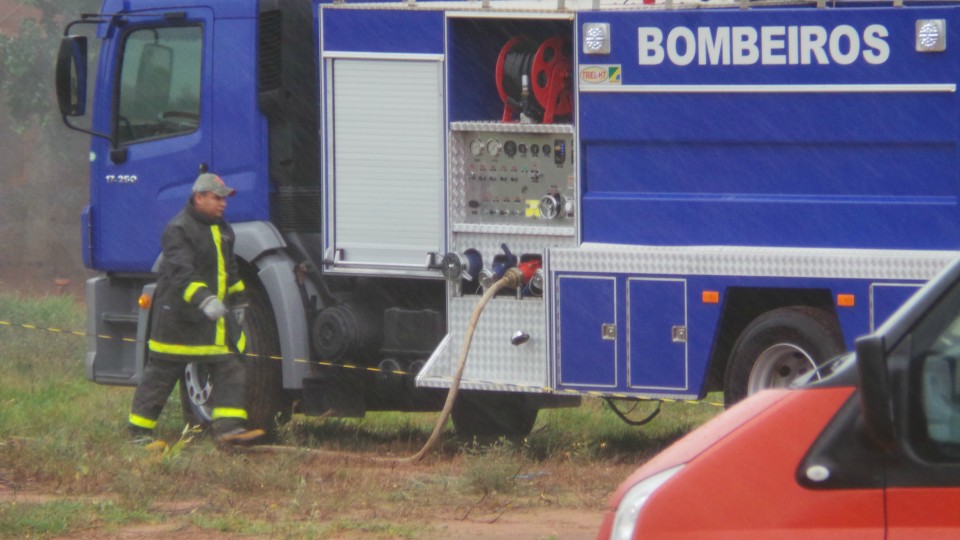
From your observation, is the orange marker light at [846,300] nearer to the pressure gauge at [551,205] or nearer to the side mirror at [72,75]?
the pressure gauge at [551,205]

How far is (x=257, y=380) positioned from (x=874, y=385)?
7321 mm

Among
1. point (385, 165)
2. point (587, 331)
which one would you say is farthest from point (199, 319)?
point (587, 331)

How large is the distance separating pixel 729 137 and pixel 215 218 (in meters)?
3.21

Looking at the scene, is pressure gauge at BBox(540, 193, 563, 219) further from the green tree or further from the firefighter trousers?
the green tree

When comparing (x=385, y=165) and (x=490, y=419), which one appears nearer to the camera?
(x=385, y=165)

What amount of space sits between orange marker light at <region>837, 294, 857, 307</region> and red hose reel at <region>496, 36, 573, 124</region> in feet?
6.48

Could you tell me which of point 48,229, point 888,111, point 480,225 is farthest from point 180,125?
point 48,229

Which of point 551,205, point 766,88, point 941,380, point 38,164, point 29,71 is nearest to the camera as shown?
point 941,380

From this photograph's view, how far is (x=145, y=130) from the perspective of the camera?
10.7 meters

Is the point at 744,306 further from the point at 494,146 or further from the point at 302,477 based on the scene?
the point at 302,477

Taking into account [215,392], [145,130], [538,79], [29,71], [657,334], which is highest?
[29,71]

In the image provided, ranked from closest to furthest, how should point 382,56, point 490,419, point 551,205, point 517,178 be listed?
point 551,205
point 517,178
point 382,56
point 490,419

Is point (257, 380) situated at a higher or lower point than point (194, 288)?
lower

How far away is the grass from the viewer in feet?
25.2
